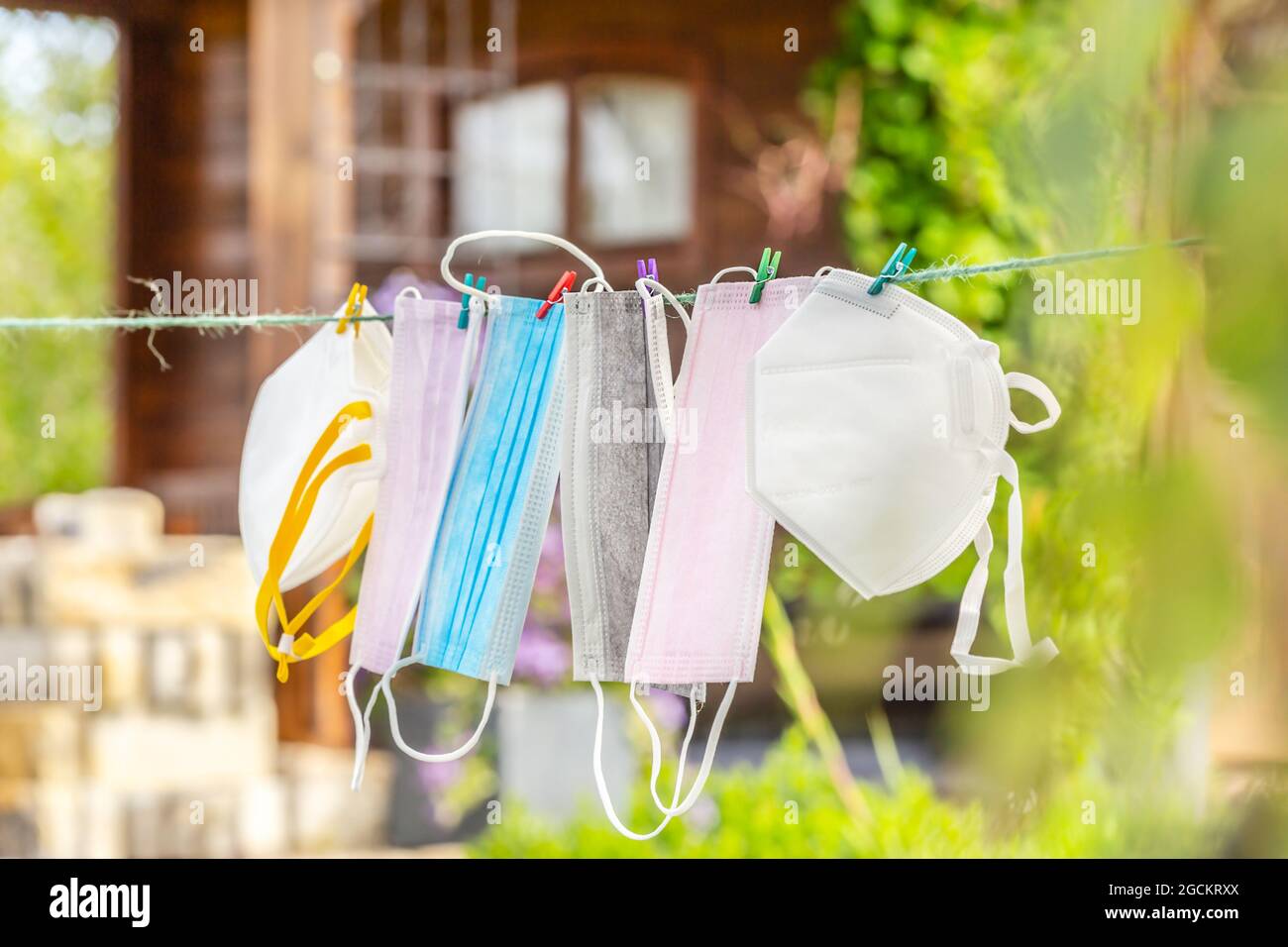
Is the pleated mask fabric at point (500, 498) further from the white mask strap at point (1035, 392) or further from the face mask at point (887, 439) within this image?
the white mask strap at point (1035, 392)

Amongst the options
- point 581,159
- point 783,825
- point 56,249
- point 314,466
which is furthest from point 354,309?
point 56,249

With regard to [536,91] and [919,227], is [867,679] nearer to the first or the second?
[919,227]

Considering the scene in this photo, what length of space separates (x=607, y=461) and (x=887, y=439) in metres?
0.30

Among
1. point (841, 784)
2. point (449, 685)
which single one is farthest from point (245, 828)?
point (841, 784)

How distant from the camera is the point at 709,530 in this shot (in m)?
1.34

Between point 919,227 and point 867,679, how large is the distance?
4.68 feet

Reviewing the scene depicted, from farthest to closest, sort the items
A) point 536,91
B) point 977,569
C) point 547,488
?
point 536,91 < point 547,488 < point 977,569

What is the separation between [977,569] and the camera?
1.22 m

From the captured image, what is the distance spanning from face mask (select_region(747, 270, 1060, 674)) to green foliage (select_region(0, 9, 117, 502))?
8.53m

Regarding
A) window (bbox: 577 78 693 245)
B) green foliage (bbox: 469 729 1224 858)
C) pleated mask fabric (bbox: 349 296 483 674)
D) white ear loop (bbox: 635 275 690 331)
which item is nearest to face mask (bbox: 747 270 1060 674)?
white ear loop (bbox: 635 275 690 331)

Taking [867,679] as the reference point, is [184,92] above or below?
above

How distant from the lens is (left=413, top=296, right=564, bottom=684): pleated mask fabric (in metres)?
1.40

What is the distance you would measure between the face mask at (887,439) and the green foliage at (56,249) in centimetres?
853

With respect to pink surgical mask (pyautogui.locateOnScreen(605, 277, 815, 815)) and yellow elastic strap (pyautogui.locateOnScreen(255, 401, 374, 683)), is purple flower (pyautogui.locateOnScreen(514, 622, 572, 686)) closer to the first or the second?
yellow elastic strap (pyautogui.locateOnScreen(255, 401, 374, 683))
